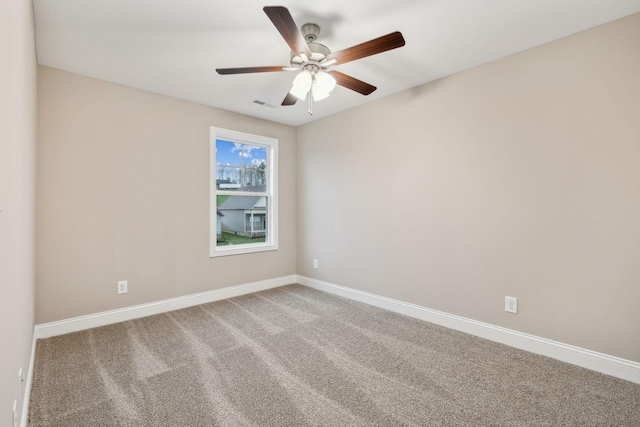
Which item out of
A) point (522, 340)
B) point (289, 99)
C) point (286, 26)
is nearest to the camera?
point (286, 26)

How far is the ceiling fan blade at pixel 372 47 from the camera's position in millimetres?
1737

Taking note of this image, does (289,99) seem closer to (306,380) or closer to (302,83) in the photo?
(302,83)

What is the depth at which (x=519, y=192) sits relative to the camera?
2.52 m

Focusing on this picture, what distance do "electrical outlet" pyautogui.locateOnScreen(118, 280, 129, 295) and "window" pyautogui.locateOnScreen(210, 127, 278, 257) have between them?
0.95 m

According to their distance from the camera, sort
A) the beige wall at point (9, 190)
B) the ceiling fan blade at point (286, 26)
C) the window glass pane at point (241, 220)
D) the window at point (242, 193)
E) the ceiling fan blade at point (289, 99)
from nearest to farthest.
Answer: the beige wall at point (9, 190), the ceiling fan blade at point (286, 26), the ceiling fan blade at point (289, 99), the window at point (242, 193), the window glass pane at point (241, 220)

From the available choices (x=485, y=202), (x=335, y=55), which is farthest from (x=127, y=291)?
(x=485, y=202)

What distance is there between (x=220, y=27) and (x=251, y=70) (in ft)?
1.24

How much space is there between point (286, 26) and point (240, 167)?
272cm

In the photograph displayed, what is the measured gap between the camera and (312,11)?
201 centimetres

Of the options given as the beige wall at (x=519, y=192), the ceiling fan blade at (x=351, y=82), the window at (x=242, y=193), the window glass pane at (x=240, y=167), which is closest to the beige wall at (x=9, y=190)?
the ceiling fan blade at (x=351, y=82)

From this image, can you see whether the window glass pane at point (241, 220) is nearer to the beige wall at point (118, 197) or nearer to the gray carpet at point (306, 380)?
the beige wall at point (118, 197)

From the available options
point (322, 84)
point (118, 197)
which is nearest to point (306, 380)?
point (322, 84)

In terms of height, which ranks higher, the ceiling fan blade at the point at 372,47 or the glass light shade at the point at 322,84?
the ceiling fan blade at the point at 372,47

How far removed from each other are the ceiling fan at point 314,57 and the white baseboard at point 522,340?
2.28 m
